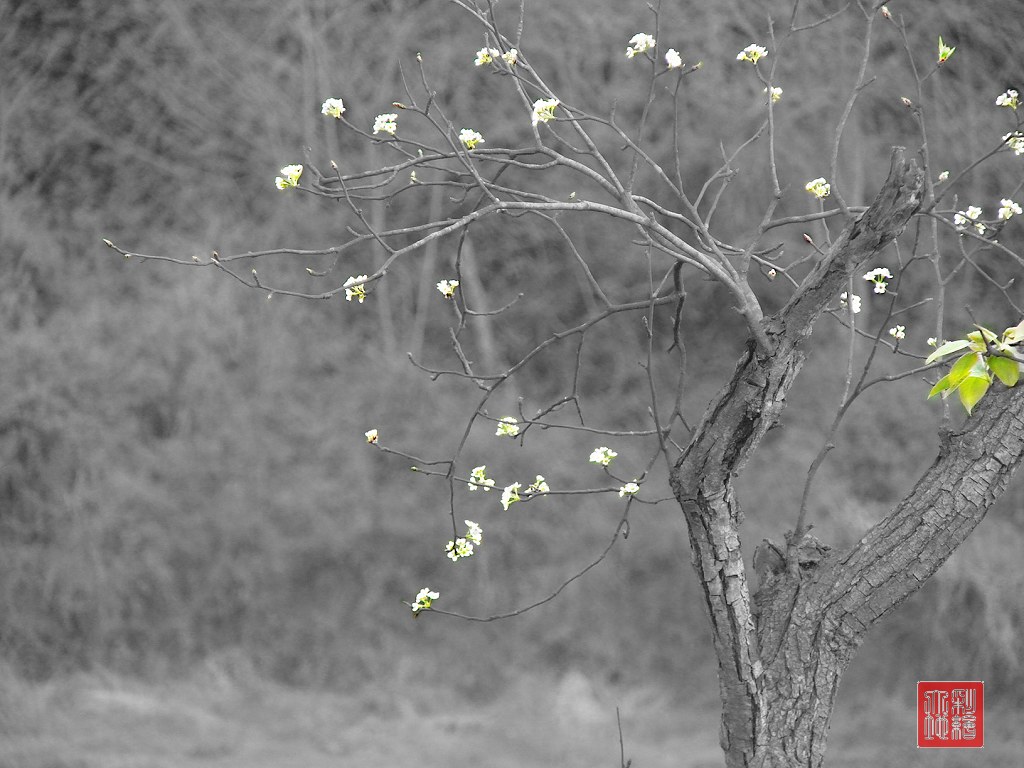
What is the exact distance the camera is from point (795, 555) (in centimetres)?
175

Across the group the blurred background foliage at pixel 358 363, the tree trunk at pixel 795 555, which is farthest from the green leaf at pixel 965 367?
the blurred background foliage at pixel 358 363

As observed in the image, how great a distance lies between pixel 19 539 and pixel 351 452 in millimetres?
1520

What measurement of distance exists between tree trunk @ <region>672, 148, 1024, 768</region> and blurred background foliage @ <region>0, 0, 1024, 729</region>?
2830mm

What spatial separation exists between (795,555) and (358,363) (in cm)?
408

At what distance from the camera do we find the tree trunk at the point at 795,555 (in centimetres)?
156

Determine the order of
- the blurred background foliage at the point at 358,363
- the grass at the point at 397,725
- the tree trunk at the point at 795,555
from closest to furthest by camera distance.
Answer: the tree trunk at the point at 795,555, the grass at the point at 397,725, the blurred background foliage at the point at 358,363

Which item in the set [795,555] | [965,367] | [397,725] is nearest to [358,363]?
[397,725]

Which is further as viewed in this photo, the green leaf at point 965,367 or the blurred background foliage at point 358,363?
the blurred background foliage at point 358,363

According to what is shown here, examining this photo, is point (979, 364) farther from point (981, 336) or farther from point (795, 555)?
point (795, 555)

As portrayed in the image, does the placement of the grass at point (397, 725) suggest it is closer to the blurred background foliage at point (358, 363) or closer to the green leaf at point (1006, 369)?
the blurred background foliage at point (358, 363)

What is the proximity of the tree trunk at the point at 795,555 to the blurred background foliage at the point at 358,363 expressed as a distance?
2.83 metres

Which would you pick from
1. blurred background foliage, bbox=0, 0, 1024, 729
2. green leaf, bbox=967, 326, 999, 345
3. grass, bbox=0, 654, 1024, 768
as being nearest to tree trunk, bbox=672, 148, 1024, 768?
green leaf, bbox=967, 326, 999, 345

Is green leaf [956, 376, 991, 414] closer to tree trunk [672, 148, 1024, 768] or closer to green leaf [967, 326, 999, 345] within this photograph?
green leaf [967, 326, 999, 345]

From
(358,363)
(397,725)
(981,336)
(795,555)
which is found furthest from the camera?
(358,363)
